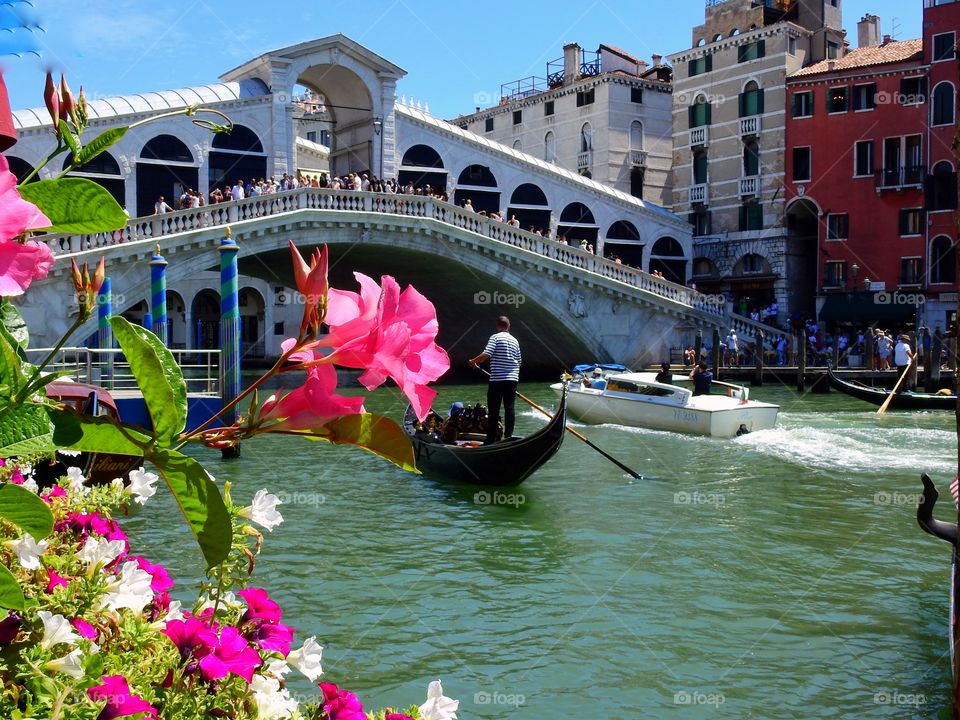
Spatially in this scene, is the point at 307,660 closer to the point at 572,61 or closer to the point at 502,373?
the point at 502,373

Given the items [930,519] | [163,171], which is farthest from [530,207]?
[930,519]

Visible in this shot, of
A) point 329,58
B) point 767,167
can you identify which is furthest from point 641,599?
point 767,167

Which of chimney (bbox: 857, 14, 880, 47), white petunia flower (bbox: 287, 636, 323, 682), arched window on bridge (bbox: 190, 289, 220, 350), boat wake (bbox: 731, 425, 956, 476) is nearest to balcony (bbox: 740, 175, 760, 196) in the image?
chimney (bbox: 857, 14, 880, 47)

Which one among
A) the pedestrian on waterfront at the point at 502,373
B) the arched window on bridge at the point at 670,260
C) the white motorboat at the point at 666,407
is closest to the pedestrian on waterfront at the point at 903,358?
the white motorboat at the point at 666,407

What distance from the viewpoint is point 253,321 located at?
31.2 meters

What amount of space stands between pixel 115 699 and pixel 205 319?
3129 centimetres

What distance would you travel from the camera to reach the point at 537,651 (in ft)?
15.3

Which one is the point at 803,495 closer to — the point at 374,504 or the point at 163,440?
the point at 374,504

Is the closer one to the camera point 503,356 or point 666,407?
point 503,356

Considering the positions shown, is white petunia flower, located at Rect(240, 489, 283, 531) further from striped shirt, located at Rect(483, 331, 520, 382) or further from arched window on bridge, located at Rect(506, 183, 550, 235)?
arched window on bridge, located at Rect(506, 183, 550, 235)

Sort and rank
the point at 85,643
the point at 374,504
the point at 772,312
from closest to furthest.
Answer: the point at 85,643, the point at 374,504, the point at 772,312

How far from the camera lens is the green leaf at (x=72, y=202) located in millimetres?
740

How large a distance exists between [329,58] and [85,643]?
2261cm

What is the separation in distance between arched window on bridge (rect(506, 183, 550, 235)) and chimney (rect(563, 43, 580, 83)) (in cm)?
663
